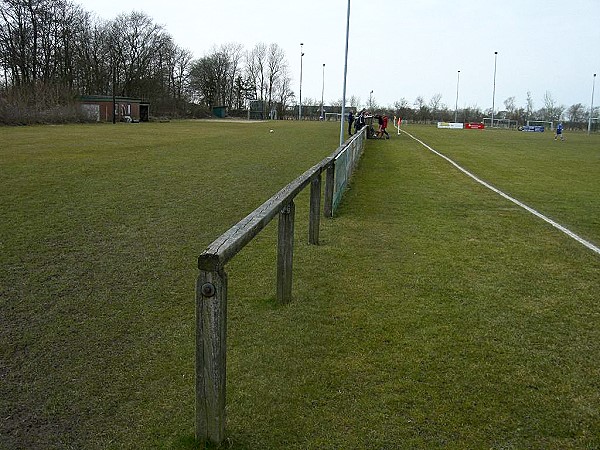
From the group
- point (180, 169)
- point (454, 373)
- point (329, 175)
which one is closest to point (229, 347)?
point (454, 373)

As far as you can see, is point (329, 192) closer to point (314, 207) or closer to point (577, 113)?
point (314, 207)

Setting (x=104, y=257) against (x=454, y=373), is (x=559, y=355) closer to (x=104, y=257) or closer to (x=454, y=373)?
(x=454, y=373)

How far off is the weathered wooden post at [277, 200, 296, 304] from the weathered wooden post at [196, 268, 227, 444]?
2.15m

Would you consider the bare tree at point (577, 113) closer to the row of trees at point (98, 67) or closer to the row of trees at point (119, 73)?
the row of trees at point (119, 73)

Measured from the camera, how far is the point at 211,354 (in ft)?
9.05

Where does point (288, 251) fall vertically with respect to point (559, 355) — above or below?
above

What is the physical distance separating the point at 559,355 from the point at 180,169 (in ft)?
41.7

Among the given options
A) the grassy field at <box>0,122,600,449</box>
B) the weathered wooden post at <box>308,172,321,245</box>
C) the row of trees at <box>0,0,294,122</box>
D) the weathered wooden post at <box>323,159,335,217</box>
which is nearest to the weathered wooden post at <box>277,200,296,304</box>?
the grassy field at <box>0,122,600,449</box>

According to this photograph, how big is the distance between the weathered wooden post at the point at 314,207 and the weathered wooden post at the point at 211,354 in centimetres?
413

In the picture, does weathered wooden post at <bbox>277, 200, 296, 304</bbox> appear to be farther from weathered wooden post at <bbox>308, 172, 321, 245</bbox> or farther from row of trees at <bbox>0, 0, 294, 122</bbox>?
row of trees at <bbox>0, 0, 294, 122</bbox>

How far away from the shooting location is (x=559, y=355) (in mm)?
4129

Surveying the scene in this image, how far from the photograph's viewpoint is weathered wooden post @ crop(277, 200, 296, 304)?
16.1 feet

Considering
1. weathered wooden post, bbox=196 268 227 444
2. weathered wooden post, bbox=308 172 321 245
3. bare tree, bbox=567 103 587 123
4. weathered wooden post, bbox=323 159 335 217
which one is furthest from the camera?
bare tree, bbox=567 103 587 123

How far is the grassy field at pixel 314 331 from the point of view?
3.16 m
